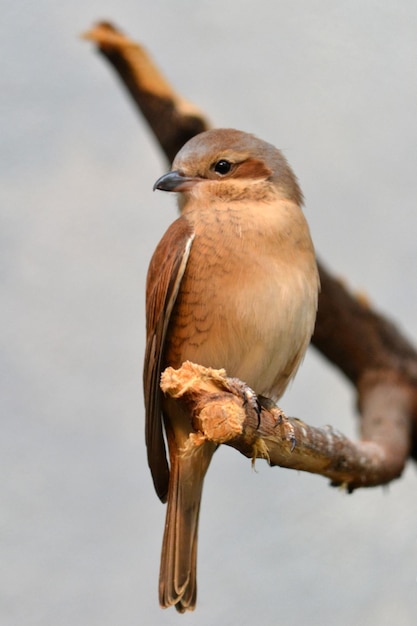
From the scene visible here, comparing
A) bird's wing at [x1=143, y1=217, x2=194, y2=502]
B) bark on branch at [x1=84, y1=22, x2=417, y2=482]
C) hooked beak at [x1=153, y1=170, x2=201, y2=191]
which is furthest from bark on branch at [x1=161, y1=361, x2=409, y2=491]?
hooked beak at [x1=153, y1=170, x2=201, y2=191]

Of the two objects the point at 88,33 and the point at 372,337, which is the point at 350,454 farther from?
the point at 88,33

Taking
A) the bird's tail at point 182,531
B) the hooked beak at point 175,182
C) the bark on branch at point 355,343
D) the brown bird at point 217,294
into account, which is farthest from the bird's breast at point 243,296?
the bark on branch at point 355,343

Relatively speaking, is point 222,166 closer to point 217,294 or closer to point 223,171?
point 223,171

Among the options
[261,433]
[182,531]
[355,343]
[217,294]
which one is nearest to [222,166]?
[217,294]

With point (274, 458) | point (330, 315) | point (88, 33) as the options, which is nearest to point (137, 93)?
point (88, 33)

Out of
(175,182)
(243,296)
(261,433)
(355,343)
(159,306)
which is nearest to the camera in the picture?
(261,433)

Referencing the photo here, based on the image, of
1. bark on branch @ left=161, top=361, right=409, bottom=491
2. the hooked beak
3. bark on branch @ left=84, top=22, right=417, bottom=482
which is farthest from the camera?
bark on branch @ left=84, top=22, right=417, bottom=482

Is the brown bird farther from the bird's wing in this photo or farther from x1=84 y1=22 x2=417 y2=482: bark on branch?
x1=84 y1=22 x2=417 y2=482: bark on branch

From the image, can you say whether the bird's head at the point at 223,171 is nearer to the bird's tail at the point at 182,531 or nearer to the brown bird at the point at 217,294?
the brown bird at the point at 217,294
